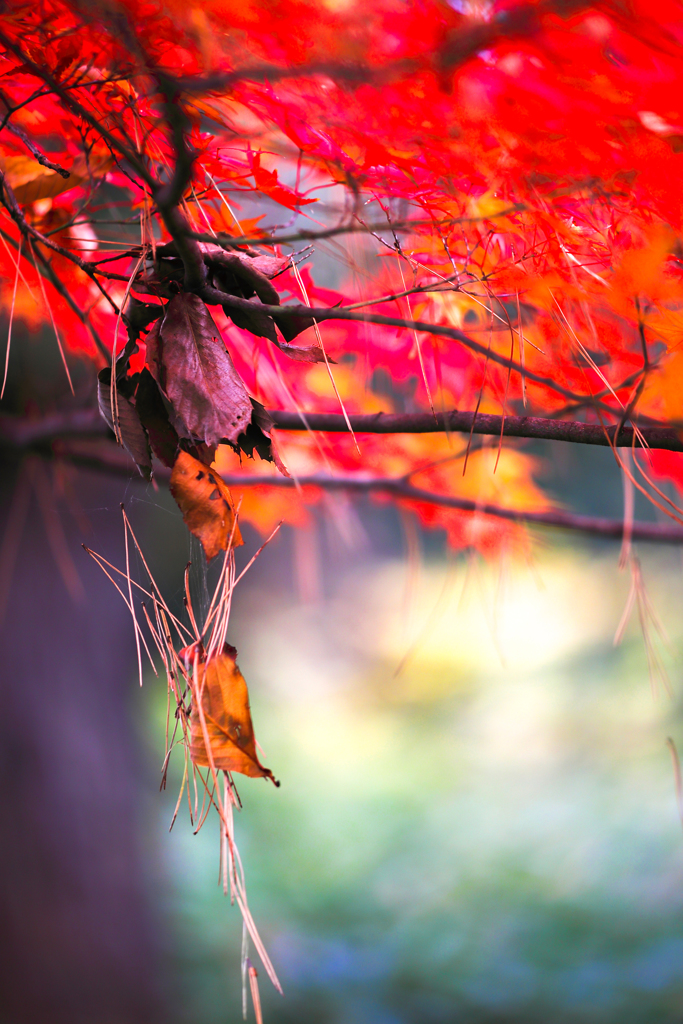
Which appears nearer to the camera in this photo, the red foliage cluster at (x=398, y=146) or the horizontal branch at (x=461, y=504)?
the red foliage cluster at (x=398, y=146)

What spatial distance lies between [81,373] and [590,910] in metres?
1.95

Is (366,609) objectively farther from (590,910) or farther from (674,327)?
(674,327)

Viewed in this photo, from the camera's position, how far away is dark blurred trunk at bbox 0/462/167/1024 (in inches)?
39.8

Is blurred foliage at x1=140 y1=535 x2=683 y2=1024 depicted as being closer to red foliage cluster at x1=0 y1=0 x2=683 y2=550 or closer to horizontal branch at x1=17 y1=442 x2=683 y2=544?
horizontal branch at x1=17 y1=442 x2=683 y2=544

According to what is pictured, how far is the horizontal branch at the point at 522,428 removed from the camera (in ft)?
0.88

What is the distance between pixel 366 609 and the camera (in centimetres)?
268

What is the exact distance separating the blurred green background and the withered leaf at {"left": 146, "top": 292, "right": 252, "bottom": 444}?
54cm

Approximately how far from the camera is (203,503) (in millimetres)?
279

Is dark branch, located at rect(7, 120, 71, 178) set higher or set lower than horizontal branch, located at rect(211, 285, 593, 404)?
higher

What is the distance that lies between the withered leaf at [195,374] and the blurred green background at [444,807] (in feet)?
1.77

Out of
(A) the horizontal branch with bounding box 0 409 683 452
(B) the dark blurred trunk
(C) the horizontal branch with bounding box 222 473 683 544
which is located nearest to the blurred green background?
(C) the horizontal branch with bounding box 222 473 683 544

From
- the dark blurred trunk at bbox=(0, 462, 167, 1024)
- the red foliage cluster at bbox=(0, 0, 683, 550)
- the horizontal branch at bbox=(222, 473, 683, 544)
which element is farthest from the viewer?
the dark blurred trunk at bbox=(0, 462, 167, 1024)

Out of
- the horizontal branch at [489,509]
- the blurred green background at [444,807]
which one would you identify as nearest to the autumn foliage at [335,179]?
the horizontal branch at [489,509]

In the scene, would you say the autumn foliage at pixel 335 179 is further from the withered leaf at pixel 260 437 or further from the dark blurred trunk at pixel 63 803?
the dark blurred trunk at pixel 63 803
